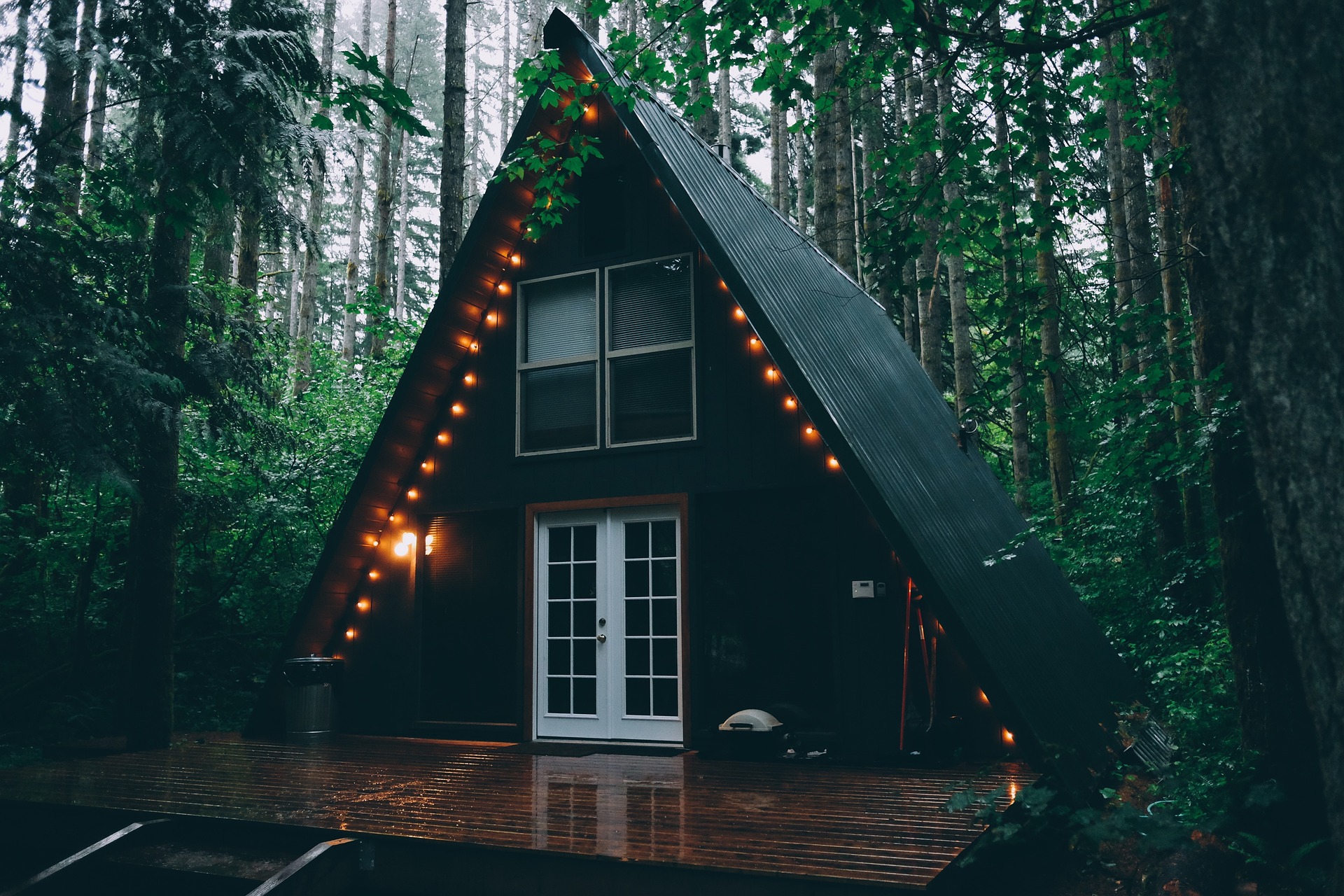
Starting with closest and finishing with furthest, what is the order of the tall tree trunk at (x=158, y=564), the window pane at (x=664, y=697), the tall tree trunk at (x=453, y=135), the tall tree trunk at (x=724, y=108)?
1. the tall tree trunk at (x=158, y=564)
2. the window pane at (x=664, y=697)
3. the tall tree trunk at (x=453, y=135)
4. the tall tree trunk at (x=724, y=108)

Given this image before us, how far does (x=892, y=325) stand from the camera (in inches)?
451

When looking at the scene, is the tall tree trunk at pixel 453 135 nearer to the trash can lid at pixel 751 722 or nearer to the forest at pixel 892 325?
the forest at pixel 892 325

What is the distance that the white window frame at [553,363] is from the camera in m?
7.98

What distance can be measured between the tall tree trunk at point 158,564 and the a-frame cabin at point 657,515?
1.01 m

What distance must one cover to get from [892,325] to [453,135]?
5.87 m

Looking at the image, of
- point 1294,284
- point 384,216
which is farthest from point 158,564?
point 384,216

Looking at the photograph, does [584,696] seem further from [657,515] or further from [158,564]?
[158,564]

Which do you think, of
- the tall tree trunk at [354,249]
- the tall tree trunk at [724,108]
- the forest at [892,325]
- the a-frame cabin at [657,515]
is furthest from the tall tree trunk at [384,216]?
the a-frame cabin at [657,515]

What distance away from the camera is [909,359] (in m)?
10.9

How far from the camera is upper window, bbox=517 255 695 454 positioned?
25.4 feet

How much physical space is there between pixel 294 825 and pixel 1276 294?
475 cm

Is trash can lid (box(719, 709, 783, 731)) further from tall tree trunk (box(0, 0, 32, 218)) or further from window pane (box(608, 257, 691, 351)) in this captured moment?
tall tree trunk (box(0, 0, 32, 218))

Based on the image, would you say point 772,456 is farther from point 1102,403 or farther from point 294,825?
point 294,825

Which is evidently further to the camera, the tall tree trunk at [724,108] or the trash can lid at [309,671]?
the tall tree trunk at [724,108]
